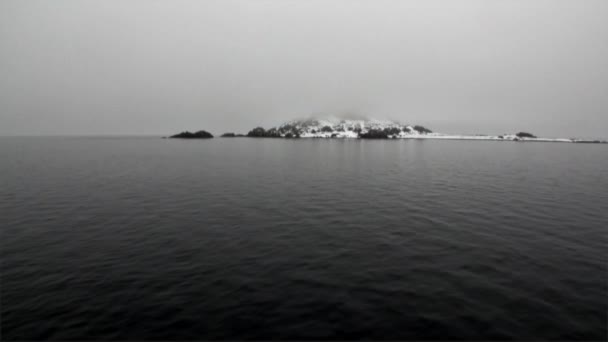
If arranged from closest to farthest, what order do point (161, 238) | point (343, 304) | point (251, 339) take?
point (251, 339)
point (343, 304)
point (161, 238)

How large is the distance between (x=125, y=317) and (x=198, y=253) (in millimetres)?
6545

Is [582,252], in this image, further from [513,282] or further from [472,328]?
[472,328]

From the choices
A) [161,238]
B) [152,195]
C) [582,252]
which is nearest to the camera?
[582,252]

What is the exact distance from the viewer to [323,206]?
3053 centimetres

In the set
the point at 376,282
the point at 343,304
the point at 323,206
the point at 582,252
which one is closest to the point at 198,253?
the point at 343,304

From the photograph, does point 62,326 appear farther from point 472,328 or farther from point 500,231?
point 500,231

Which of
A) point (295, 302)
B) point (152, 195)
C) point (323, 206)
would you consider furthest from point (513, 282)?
point (152, 195)

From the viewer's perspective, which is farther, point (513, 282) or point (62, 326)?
point (513, 282)

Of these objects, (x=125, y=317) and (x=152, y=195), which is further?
(x=152, y=195)

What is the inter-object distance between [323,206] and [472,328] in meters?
20.1

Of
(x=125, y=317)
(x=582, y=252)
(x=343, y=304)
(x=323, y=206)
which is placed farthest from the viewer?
(x=323, y=206)

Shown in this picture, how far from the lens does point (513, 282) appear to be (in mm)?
14477

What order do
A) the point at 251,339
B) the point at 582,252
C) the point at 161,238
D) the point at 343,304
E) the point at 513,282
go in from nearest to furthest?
the point at 251,339 < the point at 343,304 < the point at 513,282 < the point at 582,252 < the point at 161,238

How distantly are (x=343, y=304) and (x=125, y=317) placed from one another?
1005cm
